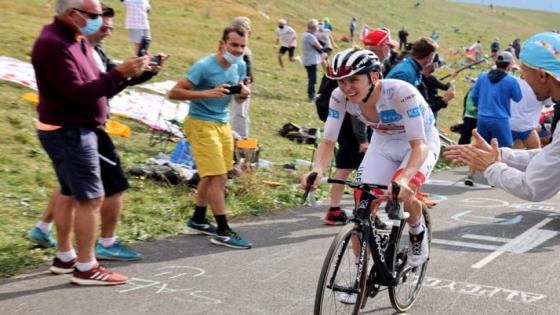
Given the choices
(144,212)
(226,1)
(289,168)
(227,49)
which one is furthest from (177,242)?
(226,1)

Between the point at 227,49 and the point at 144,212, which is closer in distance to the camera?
the point at 227,49

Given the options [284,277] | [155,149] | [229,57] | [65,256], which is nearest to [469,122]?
[155,149]

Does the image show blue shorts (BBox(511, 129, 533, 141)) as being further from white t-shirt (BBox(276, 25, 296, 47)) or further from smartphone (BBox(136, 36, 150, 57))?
white t-shirt (BBox(276, 25, 296, 47))

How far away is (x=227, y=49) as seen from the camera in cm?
647

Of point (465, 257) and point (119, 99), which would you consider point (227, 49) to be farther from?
→ point (119, 99)

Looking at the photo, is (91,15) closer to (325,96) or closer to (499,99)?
(325,96)

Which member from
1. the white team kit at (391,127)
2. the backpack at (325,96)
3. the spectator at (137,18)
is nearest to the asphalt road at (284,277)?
the white team kit at (391,127)

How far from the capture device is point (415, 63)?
26.4 ft

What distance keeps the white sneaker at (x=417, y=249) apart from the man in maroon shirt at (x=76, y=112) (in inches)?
89.3

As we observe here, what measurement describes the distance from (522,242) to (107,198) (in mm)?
4436

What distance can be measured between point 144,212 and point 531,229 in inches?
177

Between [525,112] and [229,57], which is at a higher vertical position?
[229,57]

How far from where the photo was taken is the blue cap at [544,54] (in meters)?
3.52

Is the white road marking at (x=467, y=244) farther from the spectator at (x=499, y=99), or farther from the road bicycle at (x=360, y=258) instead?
the spectator at (x=499, y=99)
